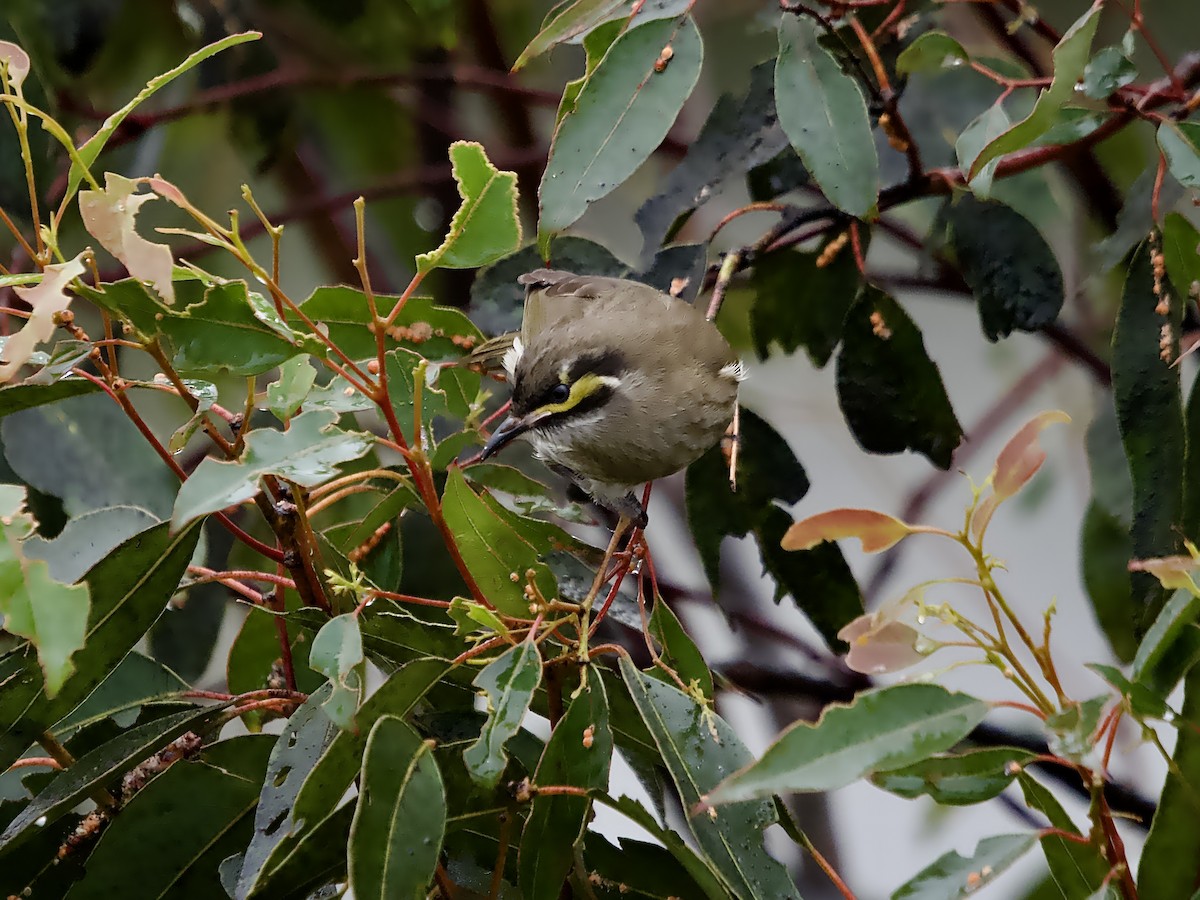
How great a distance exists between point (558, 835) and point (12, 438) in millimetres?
552

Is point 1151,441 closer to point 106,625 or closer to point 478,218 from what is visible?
point 478,218

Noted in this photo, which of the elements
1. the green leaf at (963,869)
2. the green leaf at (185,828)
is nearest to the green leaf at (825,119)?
the green leaf at (963,869)

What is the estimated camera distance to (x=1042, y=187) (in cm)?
127

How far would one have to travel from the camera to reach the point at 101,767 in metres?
0.66

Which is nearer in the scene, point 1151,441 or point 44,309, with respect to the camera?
point 44,309

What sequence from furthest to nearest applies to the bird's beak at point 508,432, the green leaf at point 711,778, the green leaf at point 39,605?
the bird's beak at point 508,432, the green leaf at point 711,778, the green leaf at point 39,605

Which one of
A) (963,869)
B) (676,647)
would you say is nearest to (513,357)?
(676,647)

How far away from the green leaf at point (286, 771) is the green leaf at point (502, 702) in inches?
3.7

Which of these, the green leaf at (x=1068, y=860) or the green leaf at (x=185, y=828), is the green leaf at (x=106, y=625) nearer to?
the green leaf at (x=185, y=828)

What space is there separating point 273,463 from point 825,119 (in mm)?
449

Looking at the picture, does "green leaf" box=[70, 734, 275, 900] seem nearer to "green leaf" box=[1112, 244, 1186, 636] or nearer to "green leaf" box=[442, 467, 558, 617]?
"green leaf" box=[442, 467, 558, 617]

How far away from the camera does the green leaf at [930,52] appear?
2.63ft

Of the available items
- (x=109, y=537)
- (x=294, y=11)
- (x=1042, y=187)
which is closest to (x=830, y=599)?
(x=109, y=537)

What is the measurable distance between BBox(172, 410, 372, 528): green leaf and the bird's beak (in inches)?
13.5
